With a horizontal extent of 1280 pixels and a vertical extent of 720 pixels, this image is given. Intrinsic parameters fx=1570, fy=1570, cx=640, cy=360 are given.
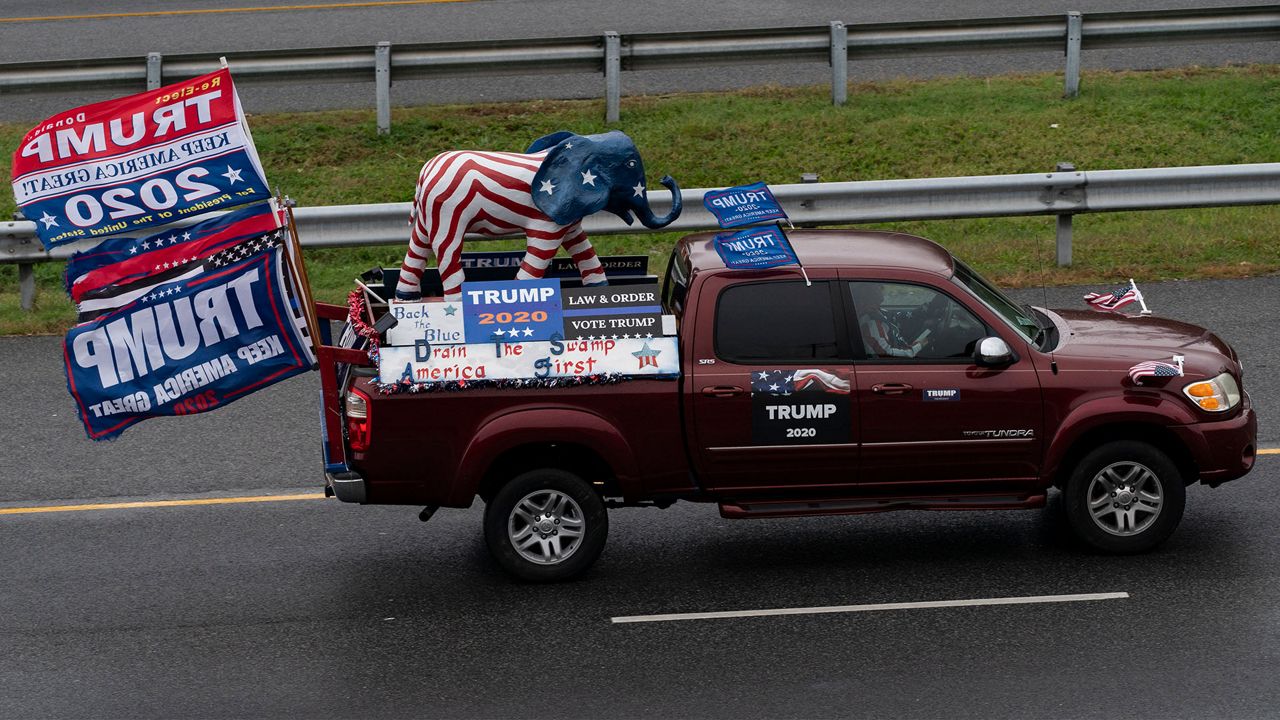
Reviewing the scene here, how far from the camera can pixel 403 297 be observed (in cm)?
920

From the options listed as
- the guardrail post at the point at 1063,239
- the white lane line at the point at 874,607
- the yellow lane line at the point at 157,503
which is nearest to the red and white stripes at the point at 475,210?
the yellow lane line at the point at 157,503

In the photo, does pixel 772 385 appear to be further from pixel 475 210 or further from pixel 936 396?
pixel 475 210

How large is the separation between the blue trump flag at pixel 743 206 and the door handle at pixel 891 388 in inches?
43.2

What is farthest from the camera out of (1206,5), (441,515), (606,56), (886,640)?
(1206,5)

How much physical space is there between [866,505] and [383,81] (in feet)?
30.0

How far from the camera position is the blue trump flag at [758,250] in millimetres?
8531

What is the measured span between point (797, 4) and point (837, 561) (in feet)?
42.0

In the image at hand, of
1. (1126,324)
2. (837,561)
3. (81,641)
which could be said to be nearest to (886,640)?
(837,561)

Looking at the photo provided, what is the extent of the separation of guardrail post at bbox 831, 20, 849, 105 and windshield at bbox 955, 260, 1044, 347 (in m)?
7.48

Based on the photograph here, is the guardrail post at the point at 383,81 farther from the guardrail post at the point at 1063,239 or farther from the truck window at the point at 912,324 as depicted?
the truck window at the point at 912,324

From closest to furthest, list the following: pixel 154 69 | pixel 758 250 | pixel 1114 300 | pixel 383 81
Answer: pixel 758 250, pixel 1114 300, pixel 154 69, pixel 383 81

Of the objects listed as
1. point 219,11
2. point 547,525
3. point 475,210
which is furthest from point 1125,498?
point 219,11

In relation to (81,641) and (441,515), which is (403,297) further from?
(81,641)

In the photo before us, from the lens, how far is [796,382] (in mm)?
8375
